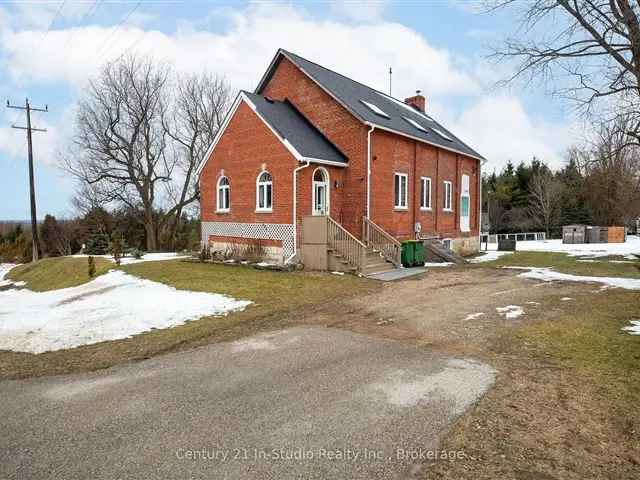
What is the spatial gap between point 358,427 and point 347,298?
6.76 metres

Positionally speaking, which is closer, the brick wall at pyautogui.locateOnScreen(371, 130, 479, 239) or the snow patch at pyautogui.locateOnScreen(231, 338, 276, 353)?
the snow patch at pyautogui.locateOnScreen(231, 338, 276, 353)

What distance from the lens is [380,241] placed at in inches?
637

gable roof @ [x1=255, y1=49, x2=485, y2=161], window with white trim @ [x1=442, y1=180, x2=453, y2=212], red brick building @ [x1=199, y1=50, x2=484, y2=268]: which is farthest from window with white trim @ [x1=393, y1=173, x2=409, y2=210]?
window with white trim @ [x1=442, y1=180, x2=453, y2=212]

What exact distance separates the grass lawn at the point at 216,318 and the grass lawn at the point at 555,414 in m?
4.37

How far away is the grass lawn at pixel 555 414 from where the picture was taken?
312 centimetres

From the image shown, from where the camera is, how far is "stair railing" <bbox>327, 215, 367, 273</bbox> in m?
13.9

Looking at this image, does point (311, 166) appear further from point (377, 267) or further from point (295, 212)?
point (377, 267)

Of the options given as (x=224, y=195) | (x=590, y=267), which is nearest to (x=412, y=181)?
(x=590, y=267)

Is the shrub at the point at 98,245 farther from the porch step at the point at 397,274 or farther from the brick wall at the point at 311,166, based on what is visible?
the porch step at the point at 397,274

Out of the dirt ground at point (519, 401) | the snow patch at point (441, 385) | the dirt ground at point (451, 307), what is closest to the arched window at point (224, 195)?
the dirt ground at point (451, 307)

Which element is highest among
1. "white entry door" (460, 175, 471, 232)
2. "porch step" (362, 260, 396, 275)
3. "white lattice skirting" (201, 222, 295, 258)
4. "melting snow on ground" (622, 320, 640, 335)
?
"white entry door" (460, 175, 471, 232)

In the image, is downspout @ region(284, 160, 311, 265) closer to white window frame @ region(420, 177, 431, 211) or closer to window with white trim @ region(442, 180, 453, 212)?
white window frame @ region(420, 177, 431, 211)

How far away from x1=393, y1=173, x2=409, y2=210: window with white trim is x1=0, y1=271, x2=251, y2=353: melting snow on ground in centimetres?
1032

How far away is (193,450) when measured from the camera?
3359mm
